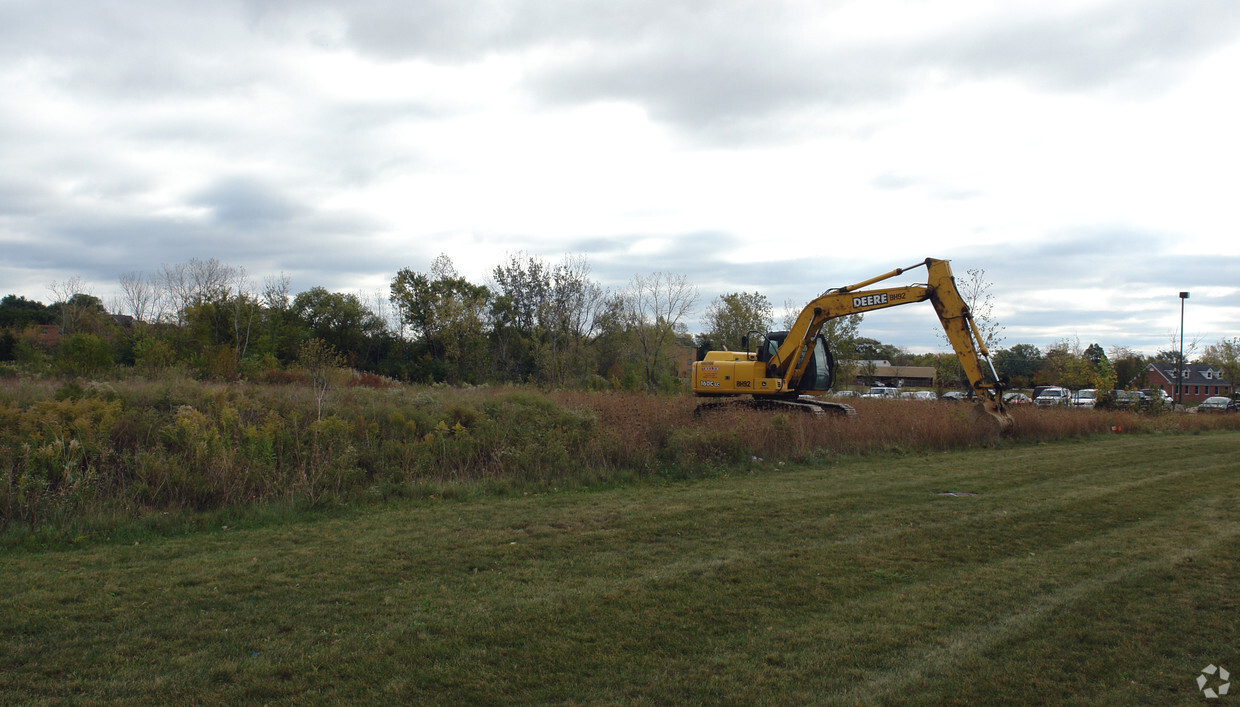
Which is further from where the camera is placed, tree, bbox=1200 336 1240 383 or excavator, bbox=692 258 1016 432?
tree, bbox=1200 336 1240 383

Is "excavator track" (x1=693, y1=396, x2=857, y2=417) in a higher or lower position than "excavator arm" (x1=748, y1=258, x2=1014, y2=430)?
lower

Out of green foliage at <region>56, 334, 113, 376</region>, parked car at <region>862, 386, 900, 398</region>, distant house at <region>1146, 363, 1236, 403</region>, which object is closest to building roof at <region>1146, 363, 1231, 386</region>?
distant house at <region>1146, 363, 1236, 403</region>

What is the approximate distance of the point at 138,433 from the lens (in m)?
10.6

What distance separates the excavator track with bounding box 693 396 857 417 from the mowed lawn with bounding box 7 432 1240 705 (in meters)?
8.55

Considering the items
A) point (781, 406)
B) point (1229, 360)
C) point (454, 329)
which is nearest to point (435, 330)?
point (454, 329)

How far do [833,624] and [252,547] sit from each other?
5791mm

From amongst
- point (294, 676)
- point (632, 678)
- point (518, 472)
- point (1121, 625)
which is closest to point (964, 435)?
point (518, 472)

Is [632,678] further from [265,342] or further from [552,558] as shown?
[265,342]

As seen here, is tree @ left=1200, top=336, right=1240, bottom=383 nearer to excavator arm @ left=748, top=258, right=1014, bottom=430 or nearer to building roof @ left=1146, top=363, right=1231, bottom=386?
building roof @ left=1146, top=363, right=1231, bottom=386

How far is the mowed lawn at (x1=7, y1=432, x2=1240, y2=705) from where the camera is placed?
3893mm

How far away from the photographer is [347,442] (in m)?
11.2

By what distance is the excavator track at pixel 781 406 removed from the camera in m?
17.6
